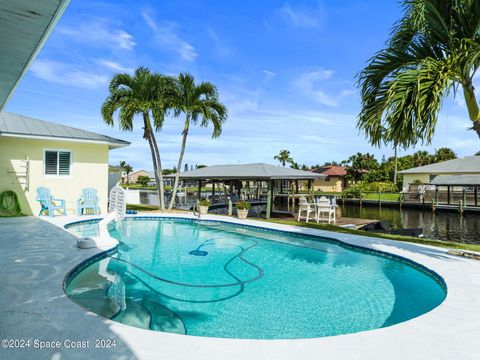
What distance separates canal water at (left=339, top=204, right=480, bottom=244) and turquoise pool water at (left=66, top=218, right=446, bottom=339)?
1125 cm

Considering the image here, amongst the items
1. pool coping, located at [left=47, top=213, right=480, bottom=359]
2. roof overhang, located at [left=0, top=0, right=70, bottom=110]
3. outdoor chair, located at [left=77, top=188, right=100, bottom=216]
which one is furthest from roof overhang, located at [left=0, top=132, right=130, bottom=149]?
pool coping, located at [left=47, top=213, right=480, bottom=359]

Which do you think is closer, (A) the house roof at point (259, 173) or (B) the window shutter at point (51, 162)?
(B) the window shutter at point (51, 162)

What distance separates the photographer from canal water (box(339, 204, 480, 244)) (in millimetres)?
17516

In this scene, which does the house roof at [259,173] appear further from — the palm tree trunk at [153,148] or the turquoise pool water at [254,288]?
the turquoise pool water at [254,288]

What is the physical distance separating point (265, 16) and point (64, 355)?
14726 mm

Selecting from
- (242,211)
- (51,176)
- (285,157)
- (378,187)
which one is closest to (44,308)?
(242,211)

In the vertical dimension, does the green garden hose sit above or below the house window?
below

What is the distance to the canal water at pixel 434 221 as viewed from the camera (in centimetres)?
1752

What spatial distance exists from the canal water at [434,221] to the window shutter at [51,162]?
17649 mm

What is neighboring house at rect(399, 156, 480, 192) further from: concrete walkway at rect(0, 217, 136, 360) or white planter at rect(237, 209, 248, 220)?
concrete walkway at rect(0, 217, 136, 360)

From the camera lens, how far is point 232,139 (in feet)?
101

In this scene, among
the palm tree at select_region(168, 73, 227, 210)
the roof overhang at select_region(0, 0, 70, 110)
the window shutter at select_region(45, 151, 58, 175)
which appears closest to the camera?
the roof overhang at select_region(0, 0, 70, 110)

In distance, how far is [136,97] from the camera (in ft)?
53.8

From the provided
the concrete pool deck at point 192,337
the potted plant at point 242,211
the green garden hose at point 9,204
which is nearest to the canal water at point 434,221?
the potted plant at point 242,211
